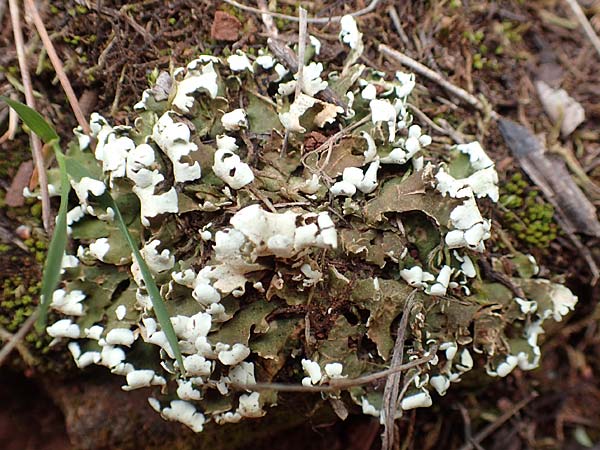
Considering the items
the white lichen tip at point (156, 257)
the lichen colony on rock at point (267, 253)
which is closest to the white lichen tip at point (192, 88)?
the lichen colony on rock at point (267, 253)

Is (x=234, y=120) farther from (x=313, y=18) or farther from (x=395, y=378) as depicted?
(x=395, y=378)

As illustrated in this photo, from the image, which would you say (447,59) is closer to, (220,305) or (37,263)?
(220,305)

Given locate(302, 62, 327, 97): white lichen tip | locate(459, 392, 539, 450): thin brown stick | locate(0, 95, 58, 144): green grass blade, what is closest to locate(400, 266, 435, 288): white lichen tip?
locate(302, 62, 327, 97): white lichen tip

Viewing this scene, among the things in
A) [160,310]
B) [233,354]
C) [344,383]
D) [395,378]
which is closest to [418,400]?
[395,378]

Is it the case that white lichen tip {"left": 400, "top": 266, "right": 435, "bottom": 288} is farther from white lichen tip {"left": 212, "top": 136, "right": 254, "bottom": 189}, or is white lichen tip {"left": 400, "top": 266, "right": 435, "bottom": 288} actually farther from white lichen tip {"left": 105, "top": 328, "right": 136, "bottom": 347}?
white lichen tip {"left": 105, "top": 328, "right": 136, "bottom": 347}

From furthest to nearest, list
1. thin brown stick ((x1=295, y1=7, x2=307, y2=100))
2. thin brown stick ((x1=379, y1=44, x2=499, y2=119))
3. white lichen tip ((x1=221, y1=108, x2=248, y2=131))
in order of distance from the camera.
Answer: thin brown stick ((x1=379, y1=44, x2=499, y2=119)), thin brown stick ((x1=295, y1=7, x2=307, y2=100)), white lichen tip ((x1=221, y1=108, x2=248, y2=131))

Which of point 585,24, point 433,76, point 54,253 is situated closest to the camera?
point 54,253
